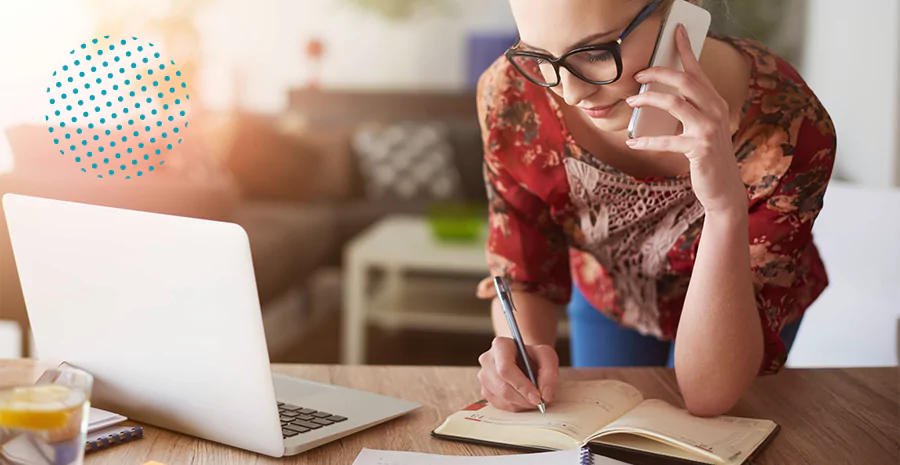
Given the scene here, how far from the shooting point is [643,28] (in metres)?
0.90

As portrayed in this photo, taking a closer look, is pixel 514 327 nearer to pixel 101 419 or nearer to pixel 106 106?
pixel 101 419

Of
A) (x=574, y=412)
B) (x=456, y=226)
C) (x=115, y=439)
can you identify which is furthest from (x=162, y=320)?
(x=456, y=226)

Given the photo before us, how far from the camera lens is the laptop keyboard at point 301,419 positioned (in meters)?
0.84

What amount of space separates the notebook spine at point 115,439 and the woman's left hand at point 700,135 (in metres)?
0.56

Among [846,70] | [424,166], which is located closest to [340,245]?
[424,166]

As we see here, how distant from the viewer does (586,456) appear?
77 cm

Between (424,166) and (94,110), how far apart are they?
3292 mm

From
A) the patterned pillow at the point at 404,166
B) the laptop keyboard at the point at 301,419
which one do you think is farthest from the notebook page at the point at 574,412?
the patterned pillow at the point at 404,166

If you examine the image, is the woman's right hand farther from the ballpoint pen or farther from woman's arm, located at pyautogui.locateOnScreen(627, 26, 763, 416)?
woman's arm, located at pyautogui.locateOnScreen(627, 26, 763, 416)

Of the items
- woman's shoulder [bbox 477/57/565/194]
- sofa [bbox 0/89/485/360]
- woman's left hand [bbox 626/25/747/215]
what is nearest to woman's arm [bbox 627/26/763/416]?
woman's left hand [bbox 626/25/747/215]

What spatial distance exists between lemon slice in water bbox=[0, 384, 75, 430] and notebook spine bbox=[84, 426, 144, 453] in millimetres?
162

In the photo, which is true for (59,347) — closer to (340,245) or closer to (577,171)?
(577,171)

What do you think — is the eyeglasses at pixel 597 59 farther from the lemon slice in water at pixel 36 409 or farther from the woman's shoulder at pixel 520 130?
the lemon slice in water at pixel 36 409

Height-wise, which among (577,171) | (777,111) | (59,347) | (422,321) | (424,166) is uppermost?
(777,111)
